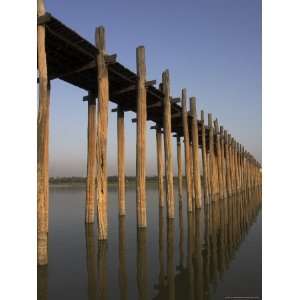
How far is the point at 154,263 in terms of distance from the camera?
6688 mm

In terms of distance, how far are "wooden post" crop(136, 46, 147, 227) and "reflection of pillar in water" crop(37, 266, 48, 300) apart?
13.0 feet

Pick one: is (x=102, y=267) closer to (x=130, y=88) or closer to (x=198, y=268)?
(x=198, y=268)

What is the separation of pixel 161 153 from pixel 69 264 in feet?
34.3

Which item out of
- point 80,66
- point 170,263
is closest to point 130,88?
point 80,66

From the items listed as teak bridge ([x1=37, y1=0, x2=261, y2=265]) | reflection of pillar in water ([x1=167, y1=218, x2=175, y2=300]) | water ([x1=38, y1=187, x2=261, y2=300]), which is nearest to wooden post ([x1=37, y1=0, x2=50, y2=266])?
teak bridge ([x1=37, y1=0, x2=261, y2=265])

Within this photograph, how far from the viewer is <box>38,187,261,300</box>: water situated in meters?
5.19

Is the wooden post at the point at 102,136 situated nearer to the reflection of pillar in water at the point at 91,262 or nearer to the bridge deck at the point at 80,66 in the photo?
the bridge deck at the point at 80,66

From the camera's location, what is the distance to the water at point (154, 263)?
5.19 metres

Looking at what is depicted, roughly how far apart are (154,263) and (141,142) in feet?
12.8

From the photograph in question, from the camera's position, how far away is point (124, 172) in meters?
12.3

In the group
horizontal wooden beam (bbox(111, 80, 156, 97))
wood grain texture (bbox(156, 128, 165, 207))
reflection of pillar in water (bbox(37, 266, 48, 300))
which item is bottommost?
reflection of pillar in water (bbox(37, 266, 48, 300))

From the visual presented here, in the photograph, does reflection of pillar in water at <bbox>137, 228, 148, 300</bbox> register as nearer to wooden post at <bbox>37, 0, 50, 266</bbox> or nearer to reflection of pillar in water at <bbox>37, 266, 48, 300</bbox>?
reflection of pillar in water at <bbox>37, 266, 48, 300</bbox>
